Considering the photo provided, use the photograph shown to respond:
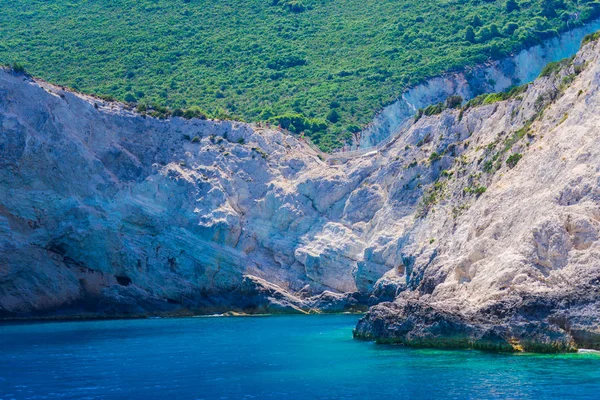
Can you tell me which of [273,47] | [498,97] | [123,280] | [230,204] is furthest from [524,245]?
[273,47]

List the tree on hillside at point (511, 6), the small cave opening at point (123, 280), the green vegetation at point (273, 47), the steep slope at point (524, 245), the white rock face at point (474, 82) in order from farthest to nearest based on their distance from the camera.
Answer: the tree on hillside at point (511, 6) → the green vegetation at point (273, 47) → the white rock face at point (474, 82) → the small cave opening at point (123, 280) → the steep slope at point (524, 245)

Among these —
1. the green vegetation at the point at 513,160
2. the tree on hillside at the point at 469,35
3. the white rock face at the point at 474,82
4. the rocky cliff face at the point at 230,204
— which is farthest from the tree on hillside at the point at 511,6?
the green vegetation at the point at 513,160

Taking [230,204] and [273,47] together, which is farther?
[273,47]

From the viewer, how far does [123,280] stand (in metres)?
61.5

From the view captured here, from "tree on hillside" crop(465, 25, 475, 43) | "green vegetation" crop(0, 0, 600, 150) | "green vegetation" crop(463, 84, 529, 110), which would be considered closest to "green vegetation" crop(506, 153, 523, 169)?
"green vegetation" crop(463, 84, 529, 110)

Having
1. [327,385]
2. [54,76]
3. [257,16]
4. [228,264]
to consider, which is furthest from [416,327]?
[257,16]

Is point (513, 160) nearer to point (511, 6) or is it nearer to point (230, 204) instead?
point (230, 204)

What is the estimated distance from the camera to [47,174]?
61.2 metres

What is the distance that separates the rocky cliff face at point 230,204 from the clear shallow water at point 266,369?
8492 mm

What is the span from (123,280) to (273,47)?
42.7m

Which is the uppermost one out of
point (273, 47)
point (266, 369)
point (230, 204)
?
point (273, 47)

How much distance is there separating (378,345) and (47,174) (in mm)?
28591

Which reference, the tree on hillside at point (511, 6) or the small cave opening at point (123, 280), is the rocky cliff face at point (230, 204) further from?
the tree on hillside at point (511, 6)

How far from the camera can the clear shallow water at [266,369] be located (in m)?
30.4
